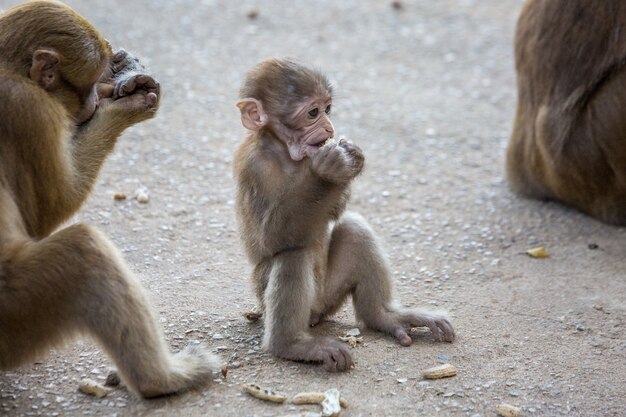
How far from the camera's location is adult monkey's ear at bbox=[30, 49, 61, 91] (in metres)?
4.92

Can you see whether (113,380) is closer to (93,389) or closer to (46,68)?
(93,389)

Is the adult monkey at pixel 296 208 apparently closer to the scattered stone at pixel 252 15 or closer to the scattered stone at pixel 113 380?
the scattered stone at pixel 113 380

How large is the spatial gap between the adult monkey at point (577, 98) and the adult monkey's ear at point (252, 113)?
3.23 metres

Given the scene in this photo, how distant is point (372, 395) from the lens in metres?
5.07

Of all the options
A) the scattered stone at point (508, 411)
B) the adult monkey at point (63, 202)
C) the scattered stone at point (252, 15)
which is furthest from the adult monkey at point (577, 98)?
the scattered stone at point (252, 15)

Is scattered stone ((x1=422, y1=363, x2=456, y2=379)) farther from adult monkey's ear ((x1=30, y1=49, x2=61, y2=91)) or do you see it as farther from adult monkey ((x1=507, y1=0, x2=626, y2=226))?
adult monkey ((x1=507, y1=0, x2=626, y2=226))

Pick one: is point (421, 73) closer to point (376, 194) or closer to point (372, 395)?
point (376, 194)

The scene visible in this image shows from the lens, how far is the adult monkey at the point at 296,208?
5.27 m

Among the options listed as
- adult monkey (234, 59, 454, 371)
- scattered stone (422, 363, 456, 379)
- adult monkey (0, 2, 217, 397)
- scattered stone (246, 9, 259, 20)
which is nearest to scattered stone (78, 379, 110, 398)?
adult monkey (0, 2, 217, 397)

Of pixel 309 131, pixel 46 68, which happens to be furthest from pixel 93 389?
pixel 309 131

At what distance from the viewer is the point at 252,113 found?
5484 millimetres

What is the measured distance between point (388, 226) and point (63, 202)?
11.1ft

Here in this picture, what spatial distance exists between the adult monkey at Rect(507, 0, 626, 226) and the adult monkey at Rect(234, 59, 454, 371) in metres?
2.61

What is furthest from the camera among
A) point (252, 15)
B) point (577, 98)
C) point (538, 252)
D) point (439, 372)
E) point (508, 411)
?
point (252, 15)
